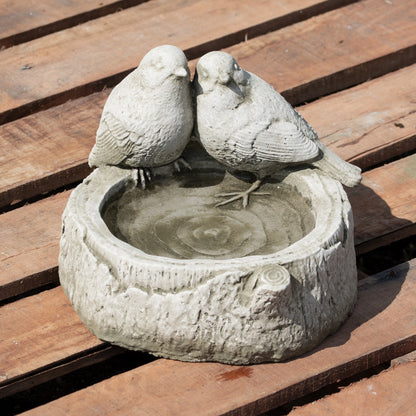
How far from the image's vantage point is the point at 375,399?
2.59 meters

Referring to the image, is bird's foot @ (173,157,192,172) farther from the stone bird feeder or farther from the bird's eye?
the bird's eye

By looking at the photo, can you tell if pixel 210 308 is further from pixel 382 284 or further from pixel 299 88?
pixel 299 88

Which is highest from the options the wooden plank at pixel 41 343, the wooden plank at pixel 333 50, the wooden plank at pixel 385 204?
the wooden plank at pixel 333 50

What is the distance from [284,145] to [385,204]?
0.56 meters

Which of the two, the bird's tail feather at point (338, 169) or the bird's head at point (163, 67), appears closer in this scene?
the bird's head at point (163, 67)

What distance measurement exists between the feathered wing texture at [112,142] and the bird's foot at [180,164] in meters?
0.21

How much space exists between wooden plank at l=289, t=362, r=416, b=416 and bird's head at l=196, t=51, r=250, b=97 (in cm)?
85

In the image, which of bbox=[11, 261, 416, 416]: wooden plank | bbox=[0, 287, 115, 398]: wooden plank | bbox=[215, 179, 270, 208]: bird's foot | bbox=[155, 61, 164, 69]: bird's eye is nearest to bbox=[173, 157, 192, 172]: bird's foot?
bbox=[215, 179, 270, 208]: bird's foot

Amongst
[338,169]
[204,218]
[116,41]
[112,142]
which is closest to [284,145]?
[338,169]

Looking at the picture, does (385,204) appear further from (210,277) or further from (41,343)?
(41,343)

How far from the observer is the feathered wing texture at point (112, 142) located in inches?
110

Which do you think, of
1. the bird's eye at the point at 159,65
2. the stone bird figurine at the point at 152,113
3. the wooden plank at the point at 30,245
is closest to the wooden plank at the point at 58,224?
the wooden plank at the point at 30,245

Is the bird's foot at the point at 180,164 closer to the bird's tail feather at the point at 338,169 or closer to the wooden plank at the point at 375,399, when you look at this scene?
the bird's tail feather at the point at 338,169

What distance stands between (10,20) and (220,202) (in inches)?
55.9
